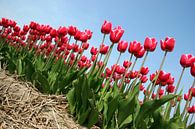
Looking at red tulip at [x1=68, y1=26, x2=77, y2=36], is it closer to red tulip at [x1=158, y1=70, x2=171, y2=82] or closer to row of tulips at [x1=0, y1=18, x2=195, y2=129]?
row of tulips at [x1=0, y1=18, x2=195, y2=129]

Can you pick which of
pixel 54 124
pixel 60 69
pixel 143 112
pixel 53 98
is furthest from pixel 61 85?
pixel 143 112

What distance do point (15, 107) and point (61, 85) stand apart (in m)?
1.16

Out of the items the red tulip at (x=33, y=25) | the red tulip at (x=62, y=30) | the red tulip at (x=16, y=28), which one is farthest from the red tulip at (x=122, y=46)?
→ the red tulip at (x=16, y=28)

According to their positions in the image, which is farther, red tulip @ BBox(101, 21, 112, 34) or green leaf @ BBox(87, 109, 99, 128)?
red tulip @ BBox(101, 21, 112, 34)

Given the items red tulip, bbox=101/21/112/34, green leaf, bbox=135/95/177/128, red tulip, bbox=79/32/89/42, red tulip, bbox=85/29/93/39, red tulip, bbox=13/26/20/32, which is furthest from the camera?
red tulip, bbox=13/26/20/32

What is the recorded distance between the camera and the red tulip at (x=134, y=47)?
188 inches

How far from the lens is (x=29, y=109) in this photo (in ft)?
13.7

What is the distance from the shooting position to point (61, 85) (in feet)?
16.9

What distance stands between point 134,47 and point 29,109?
1.74 meters

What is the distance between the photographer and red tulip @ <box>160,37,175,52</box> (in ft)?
15.3

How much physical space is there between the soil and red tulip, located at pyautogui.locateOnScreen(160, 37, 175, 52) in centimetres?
162

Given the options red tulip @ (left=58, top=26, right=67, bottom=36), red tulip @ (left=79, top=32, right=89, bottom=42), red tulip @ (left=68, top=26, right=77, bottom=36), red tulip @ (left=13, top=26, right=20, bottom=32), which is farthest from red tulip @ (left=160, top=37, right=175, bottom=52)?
red tulip @ (left=13, top=26, right=20, bottom=32)

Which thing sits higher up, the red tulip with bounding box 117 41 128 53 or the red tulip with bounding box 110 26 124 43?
the red tulip with bounding box 110 26 124 43

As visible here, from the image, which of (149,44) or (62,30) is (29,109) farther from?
(62,30)
